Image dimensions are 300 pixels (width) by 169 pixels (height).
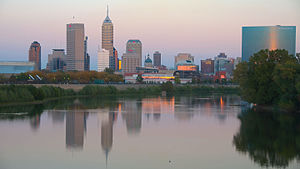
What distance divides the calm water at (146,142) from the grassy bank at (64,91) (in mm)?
15122

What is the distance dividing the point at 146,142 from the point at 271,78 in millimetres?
35359

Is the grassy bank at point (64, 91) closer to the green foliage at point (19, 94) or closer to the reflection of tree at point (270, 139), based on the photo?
the green foliage at point (19, 94)

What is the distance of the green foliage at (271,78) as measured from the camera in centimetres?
5731

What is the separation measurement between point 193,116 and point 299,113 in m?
15.1

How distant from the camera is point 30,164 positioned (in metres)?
27.5

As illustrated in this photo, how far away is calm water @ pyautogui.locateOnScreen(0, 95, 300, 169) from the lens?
28312mm

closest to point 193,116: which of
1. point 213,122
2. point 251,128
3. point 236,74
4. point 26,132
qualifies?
point 213,122

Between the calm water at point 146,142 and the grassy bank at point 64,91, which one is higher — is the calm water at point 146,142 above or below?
below

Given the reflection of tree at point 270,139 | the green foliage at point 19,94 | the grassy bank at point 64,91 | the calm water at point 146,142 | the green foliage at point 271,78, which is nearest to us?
the calm water at point 146,142

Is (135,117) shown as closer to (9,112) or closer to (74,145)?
(9,112)

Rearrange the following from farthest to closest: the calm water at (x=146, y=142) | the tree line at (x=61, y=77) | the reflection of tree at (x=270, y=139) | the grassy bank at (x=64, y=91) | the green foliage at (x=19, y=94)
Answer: the tree line at (x=61, y=77), the grassy bank at (x=64, y=91), the green foliage at (x=19, y=94), the reflection of tree at (x=270, y=139), the calm water at (x=146, y=142)

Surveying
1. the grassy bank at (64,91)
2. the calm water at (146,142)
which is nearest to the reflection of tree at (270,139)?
the calm water at (146,142)

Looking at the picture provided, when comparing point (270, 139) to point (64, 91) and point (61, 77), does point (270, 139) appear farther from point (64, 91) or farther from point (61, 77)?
point (61, 77)

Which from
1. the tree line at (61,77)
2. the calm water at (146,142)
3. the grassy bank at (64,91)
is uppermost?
the tree line at (61,77)
